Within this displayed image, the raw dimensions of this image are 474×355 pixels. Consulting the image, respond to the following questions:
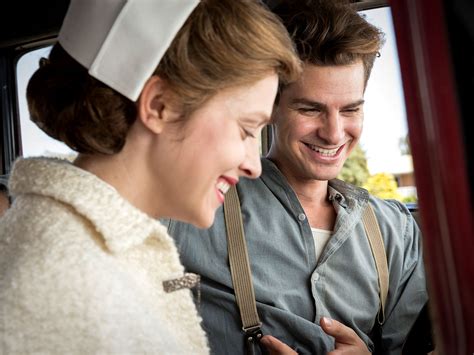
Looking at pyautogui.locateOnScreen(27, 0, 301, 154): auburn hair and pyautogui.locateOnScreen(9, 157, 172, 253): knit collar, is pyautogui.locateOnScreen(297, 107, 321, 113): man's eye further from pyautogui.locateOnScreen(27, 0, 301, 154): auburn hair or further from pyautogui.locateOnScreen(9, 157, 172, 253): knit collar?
pyautogui.locateOnScreen(9, 157, 172, 253): knit collar

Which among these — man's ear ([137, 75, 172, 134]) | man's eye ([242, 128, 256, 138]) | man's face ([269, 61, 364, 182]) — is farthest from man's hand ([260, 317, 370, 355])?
man's ear ([137, 75, 172, 134])

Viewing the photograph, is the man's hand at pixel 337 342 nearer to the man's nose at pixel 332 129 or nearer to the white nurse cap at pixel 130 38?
the man's nose at pixel 332 129

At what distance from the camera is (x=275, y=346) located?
1717 millimetres

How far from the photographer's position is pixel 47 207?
105 centimetres

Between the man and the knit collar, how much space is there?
0.79 m

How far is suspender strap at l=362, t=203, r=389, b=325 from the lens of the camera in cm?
199

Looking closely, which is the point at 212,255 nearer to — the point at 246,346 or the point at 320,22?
the point at 246,346

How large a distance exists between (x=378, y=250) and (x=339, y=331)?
419 mm

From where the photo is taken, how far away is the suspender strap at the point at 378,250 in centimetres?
199

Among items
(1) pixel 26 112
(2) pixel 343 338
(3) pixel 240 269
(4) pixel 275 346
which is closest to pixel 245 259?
(3) pixel 240 269

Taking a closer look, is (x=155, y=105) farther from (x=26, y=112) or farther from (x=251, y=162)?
(x=26, y=112)

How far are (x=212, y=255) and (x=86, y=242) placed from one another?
2.97 feet

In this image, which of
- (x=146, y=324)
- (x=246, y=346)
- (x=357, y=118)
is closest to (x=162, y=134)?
(x=146, y=324)

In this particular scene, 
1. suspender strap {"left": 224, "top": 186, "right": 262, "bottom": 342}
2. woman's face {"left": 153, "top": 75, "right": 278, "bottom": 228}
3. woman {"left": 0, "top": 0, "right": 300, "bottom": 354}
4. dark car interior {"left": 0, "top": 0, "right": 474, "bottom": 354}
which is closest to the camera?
dark car interior {"left": 0, "top": 0, "right": 474, "bottom": 354}
